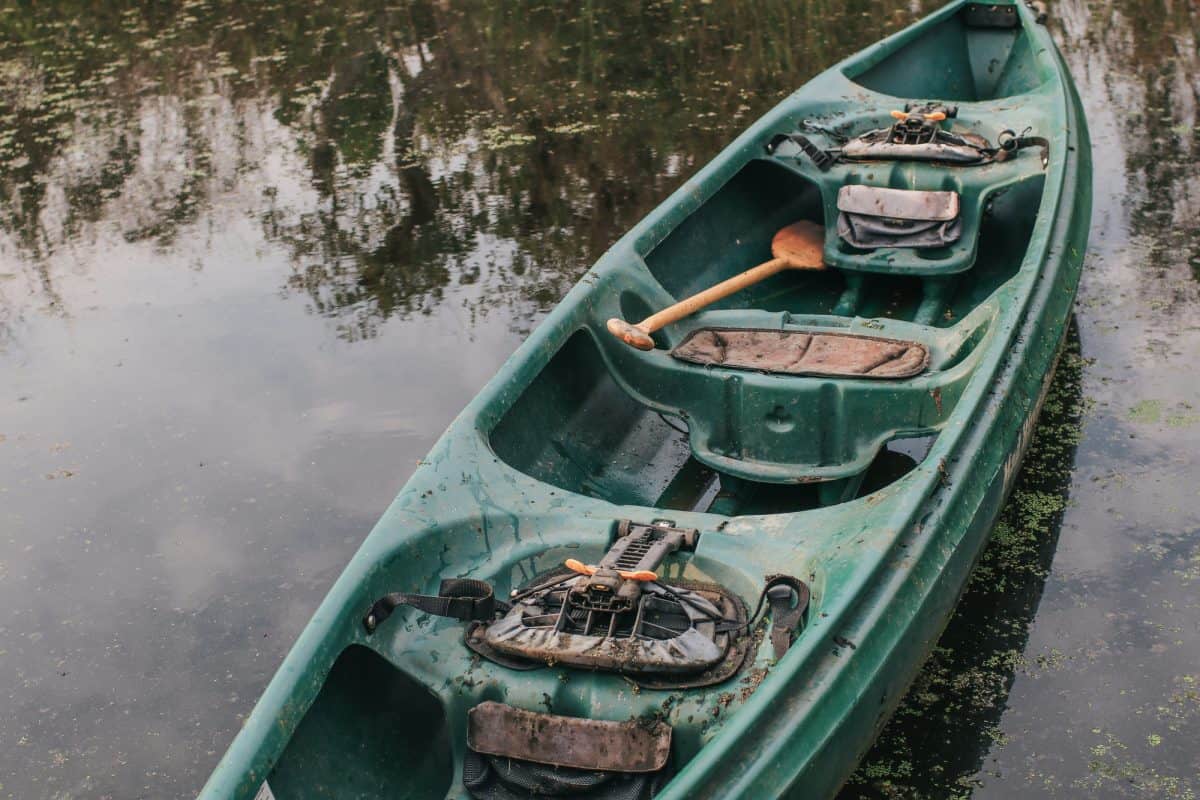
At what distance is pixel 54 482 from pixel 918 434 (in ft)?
10.4

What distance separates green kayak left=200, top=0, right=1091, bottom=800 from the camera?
2850 mm

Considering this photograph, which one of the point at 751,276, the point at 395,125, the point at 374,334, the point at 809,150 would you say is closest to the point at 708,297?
the point at 751,276

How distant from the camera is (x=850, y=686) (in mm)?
2777

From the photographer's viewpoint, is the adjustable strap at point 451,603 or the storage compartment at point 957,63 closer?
the adjustable strap at point 451,603

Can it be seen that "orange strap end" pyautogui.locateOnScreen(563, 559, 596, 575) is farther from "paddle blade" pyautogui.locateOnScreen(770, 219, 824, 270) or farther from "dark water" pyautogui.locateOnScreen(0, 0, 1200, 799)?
"paddle blade" pyautogui.locateOnScreen(770, 219, 824, 270)

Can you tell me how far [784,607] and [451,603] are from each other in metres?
0.75

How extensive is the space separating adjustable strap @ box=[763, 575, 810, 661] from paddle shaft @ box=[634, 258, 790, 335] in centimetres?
123

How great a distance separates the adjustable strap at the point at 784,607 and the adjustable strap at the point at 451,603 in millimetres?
619

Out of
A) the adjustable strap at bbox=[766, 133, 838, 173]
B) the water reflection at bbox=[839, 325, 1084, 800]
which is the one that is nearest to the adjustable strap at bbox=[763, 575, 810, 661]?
the water reflection at bbox=[839, 325, 1084, 800]

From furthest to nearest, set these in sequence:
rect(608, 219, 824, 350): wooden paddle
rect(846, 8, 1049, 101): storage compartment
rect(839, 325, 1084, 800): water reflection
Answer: rect(846, 8, 1049, 101): storage compartment < rect(608, 219, 824, 350): wooden paddle < rect(839, 325, 1084, 800): water reflection

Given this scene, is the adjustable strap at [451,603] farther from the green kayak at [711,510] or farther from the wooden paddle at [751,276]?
the wooden paddle at [751,276]

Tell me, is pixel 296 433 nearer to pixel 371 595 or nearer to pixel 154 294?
pixel 154 294

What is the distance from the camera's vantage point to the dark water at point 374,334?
3.70 meters

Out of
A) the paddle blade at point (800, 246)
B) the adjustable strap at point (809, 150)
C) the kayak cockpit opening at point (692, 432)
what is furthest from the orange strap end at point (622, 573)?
the adjustable strap at point (809, 150)
